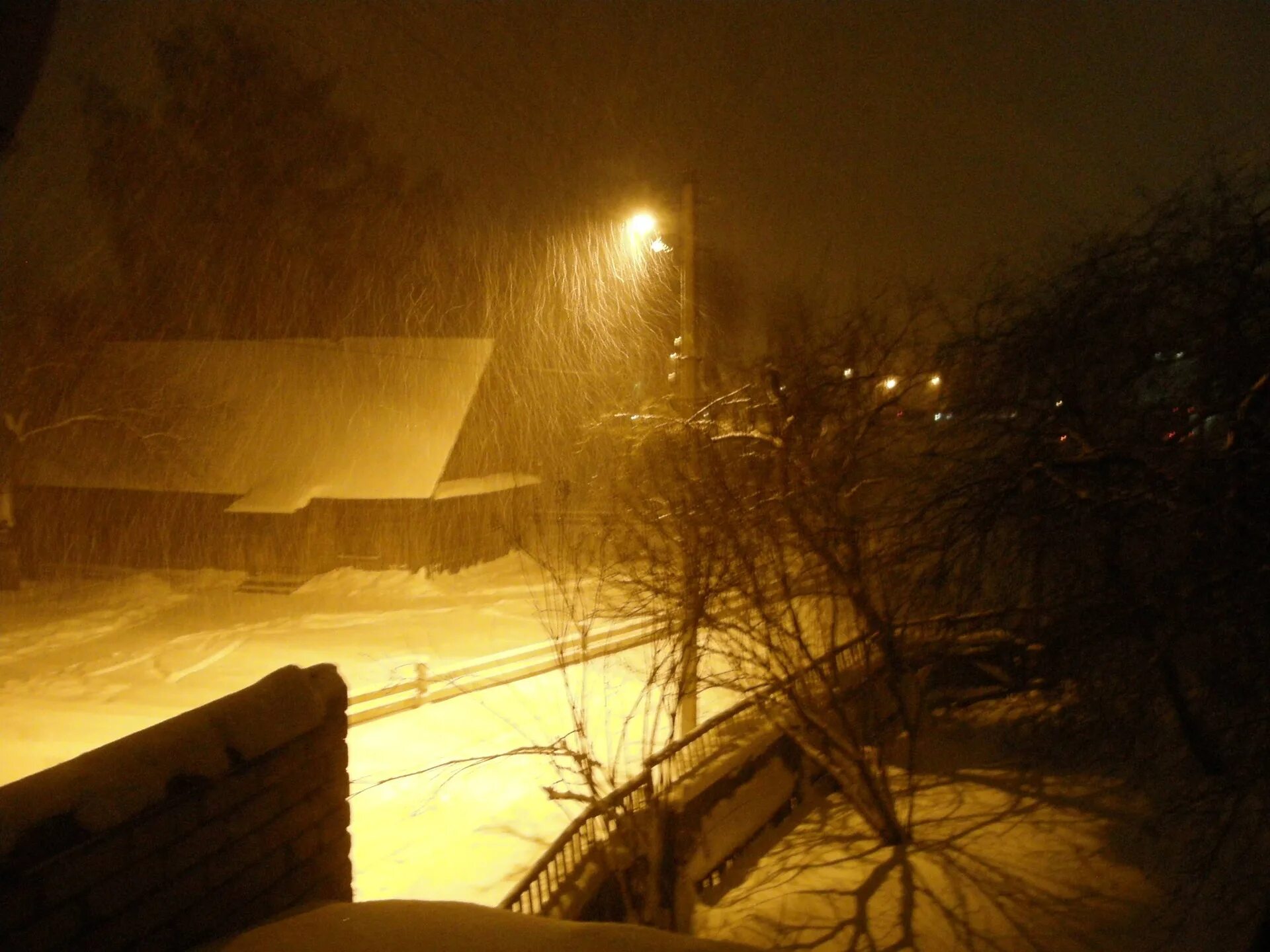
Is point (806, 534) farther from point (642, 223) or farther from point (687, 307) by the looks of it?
point (642, 223)

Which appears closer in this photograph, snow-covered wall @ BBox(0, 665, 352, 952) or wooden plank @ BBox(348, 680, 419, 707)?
snow-covered wall @ BBox(0, 665, 352, 952)

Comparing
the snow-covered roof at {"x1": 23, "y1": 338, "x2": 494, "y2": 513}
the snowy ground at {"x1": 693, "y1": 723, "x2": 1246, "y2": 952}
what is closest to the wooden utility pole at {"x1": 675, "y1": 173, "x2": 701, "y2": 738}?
the snowy ground at {"x1": 693, "y1": 723, "x2": 1246, "y2": 952}

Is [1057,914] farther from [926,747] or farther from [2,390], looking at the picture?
[2,390]

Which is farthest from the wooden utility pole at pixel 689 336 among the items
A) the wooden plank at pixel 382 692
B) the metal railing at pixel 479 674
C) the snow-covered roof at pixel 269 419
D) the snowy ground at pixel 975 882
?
the snow-covered roof at pixel 269 419

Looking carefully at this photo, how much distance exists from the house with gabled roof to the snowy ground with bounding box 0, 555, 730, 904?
133 centimetres

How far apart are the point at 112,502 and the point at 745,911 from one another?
25.3 meters

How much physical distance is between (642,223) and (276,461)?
60.7 feet

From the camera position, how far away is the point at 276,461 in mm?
26156

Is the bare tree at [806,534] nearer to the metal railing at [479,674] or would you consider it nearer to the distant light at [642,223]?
the distant light at [642,223]

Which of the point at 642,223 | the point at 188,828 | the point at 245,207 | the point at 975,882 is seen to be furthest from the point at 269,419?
the point at 188,828

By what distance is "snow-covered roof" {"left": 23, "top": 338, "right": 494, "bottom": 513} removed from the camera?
25078mm

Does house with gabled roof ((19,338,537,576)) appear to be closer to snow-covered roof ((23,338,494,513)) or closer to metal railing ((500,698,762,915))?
snow-covered roof ((23,338,494,513))

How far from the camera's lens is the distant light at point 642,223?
11.1 m

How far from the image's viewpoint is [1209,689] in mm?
5930
